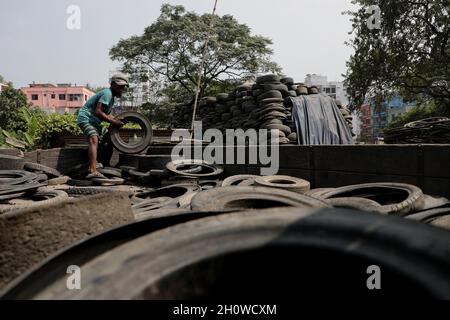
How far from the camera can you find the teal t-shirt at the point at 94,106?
7.75m

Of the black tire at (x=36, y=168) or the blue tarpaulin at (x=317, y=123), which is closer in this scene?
the black tire at (x=36, y=168)

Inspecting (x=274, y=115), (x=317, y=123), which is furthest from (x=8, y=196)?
(x=317, y=123)

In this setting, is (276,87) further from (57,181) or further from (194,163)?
(57,181)

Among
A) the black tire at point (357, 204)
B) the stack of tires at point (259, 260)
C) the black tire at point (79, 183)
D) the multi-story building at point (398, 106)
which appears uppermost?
the multi-story building at point (398, 106)

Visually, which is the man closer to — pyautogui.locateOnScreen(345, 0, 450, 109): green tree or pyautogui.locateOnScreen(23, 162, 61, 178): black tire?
pyautogui.locateOnScreen(23, 162, 61, 178): black tire

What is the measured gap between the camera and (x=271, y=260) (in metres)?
1.11

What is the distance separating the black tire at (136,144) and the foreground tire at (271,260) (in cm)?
742

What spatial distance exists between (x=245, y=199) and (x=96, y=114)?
5.84 meters

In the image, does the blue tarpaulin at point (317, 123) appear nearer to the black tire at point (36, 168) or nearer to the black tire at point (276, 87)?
the black tire at point (276, 87)

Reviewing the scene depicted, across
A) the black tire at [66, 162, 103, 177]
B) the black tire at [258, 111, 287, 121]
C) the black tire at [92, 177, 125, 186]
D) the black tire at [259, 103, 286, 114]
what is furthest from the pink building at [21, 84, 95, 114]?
the black tire at [92, 177, 125, 186]

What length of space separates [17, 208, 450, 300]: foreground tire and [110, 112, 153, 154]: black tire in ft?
24.3

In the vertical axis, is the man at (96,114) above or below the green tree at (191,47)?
below

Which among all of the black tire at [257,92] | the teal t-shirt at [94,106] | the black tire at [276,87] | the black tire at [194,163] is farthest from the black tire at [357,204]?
the black tire at [257,92]

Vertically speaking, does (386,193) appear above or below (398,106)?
below
